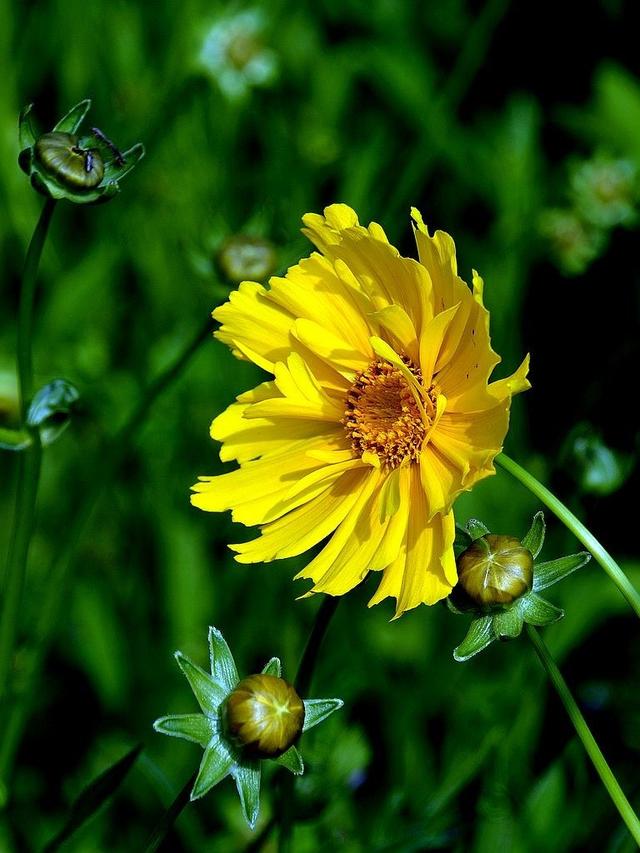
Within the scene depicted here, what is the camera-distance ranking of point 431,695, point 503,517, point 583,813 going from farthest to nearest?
point 503,517 → point 431,695 → point 583,813

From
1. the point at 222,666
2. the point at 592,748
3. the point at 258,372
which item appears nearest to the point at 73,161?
the point at 222,666

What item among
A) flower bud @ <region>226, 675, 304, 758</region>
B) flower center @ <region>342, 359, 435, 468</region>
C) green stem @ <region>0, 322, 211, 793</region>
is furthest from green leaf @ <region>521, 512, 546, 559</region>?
green stem @ <region>0, 322, 211, 793</region>

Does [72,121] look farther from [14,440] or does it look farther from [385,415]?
[385,415]

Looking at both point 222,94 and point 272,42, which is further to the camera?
point 272,42

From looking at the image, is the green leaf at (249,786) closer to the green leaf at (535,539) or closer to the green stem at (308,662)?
the green stem at (308,662)

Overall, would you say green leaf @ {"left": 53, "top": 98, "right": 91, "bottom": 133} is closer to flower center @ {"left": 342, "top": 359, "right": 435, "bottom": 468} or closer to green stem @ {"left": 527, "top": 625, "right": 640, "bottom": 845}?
flower center @ {"left": 342, "top": 359, "right": 435, "bottom": 468}

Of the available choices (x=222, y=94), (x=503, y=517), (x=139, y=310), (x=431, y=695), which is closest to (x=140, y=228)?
(x=139, y=310)

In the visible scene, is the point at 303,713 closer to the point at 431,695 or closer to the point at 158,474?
the point at 431,695
